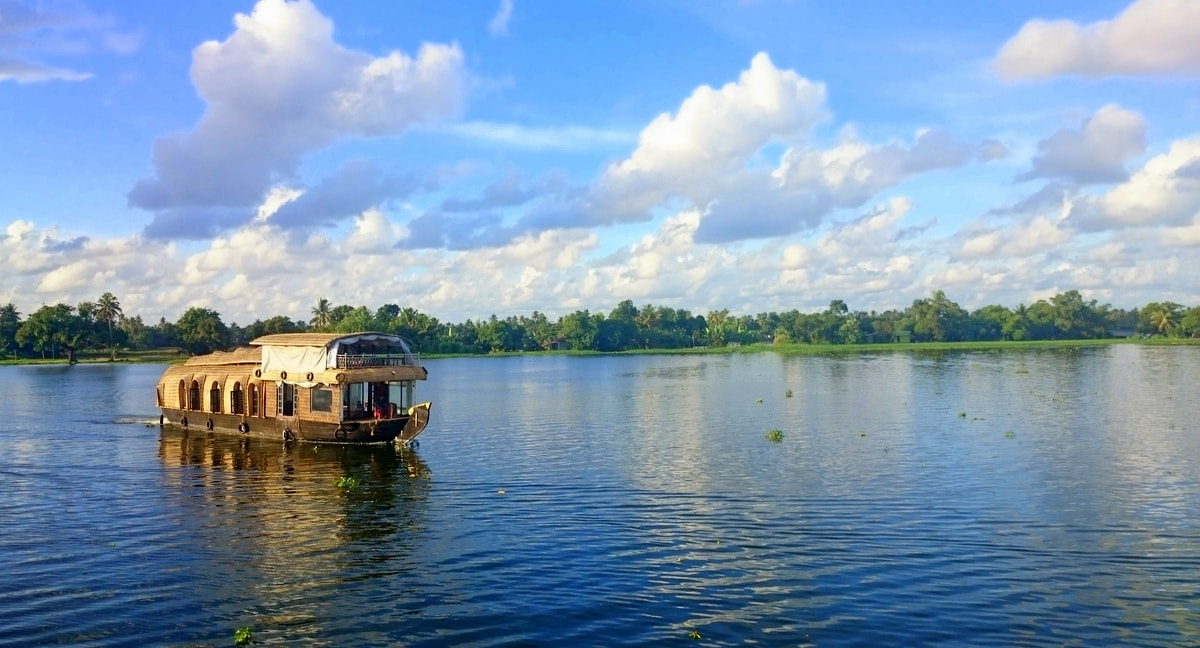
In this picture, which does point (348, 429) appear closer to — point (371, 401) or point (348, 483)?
point (371, 401)

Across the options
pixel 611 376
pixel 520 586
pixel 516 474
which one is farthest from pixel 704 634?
A: pixel 611 376

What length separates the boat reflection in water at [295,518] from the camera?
79.5 ft

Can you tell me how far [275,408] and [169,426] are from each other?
58.1ft

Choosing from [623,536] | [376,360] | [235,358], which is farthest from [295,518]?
[235,358]

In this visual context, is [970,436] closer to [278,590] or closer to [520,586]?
[520,586]

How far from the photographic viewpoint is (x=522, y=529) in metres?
31.2

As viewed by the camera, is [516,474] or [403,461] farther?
[403,461]

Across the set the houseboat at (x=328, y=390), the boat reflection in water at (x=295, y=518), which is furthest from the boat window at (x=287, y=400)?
the boat reflection in water at (x=295, y=518)

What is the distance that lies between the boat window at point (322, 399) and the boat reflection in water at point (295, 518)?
271cm

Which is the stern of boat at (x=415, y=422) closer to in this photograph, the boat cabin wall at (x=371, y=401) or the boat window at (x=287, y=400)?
the boat cabin wall at (x=371, y=401)

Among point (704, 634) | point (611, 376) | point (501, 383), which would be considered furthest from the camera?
point (611, 376)

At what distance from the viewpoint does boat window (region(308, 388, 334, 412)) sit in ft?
172

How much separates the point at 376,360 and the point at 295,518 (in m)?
19.2

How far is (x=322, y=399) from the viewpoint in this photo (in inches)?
2077
